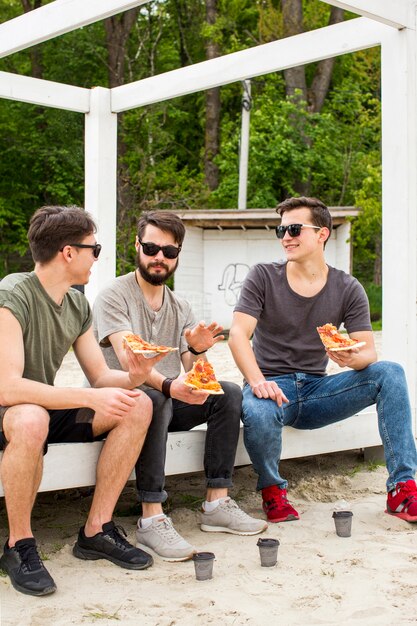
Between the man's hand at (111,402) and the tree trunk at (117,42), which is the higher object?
the tree trunk at (117,42)

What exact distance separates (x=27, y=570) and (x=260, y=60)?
3667 millimetres

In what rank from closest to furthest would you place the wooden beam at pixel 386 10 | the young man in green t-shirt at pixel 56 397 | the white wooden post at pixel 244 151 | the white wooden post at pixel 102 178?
the young man in green t-shirt at pixel 56 397 < the wooden beam at pixel 386 10 < the white wooden post at pixel 102 178 < the white wooden post at pixel 244 151

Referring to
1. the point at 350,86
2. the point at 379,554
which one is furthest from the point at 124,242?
the point at 379,554

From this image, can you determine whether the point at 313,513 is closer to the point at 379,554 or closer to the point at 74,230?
the point at 379,554

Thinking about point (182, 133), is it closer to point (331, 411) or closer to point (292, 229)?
point (292, 229)

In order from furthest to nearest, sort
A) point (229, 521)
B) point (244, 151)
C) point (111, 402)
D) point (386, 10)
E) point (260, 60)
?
point (244, 151)
point (260, 60)
point (386, 10)
point (229, 521)
point (111, 402)

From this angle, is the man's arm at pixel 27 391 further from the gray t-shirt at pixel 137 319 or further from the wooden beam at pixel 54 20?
the wooden beam at pixel 54 20

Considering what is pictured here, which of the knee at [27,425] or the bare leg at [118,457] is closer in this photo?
the knee at [27,425]

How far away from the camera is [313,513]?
12.8 ft

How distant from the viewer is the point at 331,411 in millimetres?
4031

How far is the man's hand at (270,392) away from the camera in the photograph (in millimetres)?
3758

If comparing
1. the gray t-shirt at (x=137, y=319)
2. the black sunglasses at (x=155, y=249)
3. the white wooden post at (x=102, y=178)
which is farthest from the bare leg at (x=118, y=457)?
the white wooden post at (x=102, y=178)

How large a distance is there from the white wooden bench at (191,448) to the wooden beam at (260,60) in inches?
86.6

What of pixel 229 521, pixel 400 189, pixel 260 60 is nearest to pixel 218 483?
pixel 229 521
